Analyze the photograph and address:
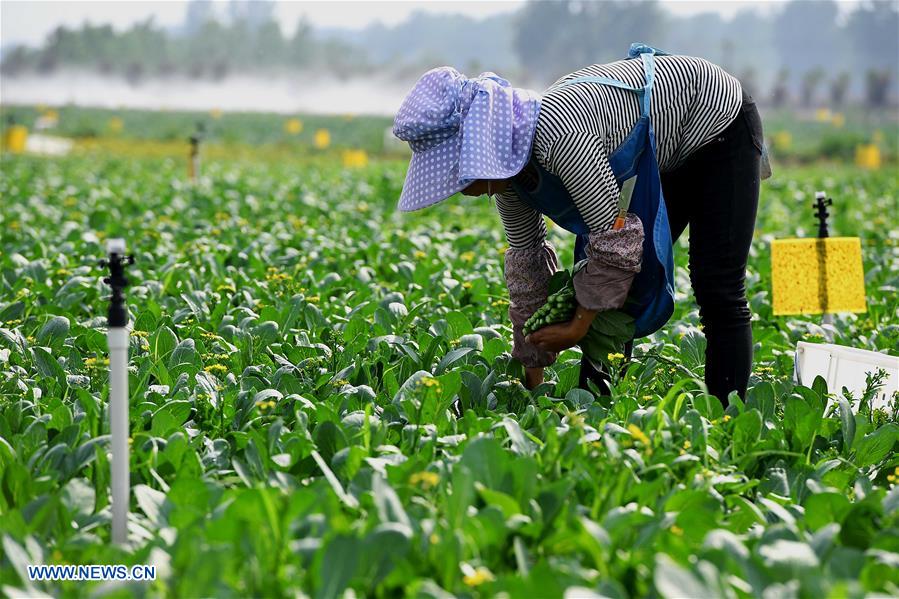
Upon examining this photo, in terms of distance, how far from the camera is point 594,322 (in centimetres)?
341

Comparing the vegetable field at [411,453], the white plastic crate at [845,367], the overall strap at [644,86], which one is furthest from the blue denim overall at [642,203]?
the white plastic crate at [845,367]

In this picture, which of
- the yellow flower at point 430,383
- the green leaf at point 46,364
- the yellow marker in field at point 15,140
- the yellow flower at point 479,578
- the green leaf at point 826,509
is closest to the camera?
the yellow flower at point 479,578

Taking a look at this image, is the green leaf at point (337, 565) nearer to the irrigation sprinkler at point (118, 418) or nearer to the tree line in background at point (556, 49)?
the irrigation sprinkler at point (118, 418)

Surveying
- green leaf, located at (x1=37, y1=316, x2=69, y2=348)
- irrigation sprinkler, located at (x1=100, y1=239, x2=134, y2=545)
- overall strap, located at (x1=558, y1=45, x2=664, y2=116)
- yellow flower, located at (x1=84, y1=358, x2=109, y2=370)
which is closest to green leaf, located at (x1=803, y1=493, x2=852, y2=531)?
overall strap, located at (x1=558, y1=45, x2=664, y2=116)

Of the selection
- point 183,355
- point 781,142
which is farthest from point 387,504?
point 781,142

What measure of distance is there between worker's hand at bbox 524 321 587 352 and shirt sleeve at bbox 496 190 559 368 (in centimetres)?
20

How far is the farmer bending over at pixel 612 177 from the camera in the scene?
3.08m

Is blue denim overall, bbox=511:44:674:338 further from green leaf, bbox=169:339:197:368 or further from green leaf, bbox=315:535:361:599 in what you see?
green leaf, bbox=315:535:361:599

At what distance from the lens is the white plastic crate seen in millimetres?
3645

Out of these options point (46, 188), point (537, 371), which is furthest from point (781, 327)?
point (46, 188)

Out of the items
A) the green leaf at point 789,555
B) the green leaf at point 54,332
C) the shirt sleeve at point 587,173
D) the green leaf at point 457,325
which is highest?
the shirt sleeve at point 587,173

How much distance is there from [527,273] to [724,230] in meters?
0.62

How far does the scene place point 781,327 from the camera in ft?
16.2

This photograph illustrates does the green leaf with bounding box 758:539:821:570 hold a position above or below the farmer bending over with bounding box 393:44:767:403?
below
